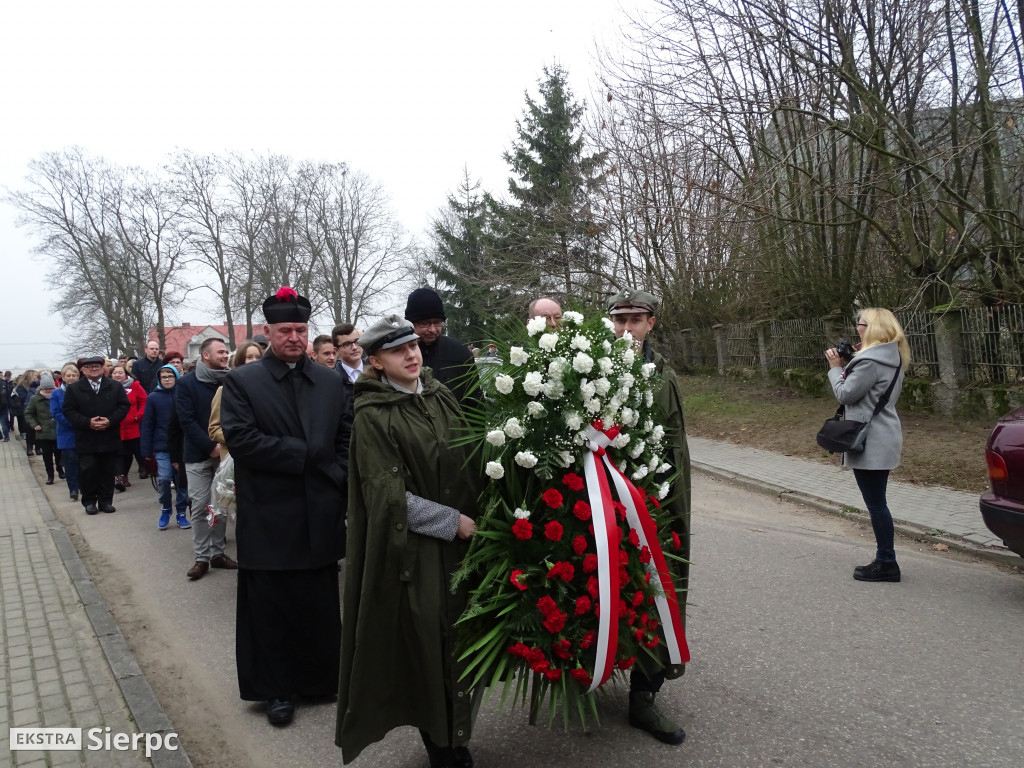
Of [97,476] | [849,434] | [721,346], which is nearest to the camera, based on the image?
[849,434]

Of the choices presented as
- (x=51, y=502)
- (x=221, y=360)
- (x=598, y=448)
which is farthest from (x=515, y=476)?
(x=51, y=502)

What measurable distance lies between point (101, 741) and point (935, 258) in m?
12.6

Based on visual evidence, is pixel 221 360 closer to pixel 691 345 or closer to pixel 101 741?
pixel 101 741

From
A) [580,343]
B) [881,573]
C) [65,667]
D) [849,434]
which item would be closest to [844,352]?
[849,434]

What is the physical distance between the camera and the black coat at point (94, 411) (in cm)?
908

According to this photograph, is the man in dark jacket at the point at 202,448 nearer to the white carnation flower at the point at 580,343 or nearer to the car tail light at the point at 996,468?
the white carnation flower at the point at 580,343

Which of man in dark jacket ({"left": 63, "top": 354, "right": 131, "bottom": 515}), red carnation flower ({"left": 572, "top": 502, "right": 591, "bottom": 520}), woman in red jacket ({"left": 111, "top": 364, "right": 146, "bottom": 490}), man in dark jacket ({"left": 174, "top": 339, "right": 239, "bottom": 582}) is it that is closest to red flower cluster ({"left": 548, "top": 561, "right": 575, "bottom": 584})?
red carnation flower ({"left": 572, "top": 502, "right": 591, "bottom": 520})

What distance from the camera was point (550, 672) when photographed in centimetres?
270

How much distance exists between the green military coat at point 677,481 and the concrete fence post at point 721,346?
1610 centimetres

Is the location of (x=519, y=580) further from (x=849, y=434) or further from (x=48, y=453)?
(x=48, y=453)

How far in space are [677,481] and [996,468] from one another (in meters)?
2.99

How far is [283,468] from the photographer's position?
3775mm

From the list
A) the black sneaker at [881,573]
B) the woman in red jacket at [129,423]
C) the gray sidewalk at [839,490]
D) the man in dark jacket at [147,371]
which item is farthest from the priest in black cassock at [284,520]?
the man in dark jacket at [147,371]

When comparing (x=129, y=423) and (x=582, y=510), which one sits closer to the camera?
(x=582, y=510)
